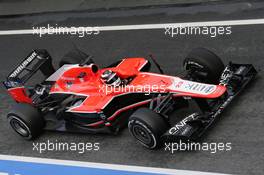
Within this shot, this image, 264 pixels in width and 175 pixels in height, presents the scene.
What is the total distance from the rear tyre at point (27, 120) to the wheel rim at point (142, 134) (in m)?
1.65

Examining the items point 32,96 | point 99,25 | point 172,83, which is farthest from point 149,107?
point 99,25

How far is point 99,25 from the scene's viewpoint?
37.6ft

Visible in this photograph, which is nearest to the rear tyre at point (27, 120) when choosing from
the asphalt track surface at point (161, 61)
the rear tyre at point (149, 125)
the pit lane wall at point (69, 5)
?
the asphalt track surface at point (161, 61)

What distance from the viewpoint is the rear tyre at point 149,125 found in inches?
269

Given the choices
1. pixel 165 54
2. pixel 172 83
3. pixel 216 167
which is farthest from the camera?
pixel 165 54

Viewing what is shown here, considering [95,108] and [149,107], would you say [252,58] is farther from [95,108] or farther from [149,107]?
[95,108]

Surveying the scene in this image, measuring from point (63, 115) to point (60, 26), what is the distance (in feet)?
14.8

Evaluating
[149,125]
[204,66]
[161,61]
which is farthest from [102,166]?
[161,61]

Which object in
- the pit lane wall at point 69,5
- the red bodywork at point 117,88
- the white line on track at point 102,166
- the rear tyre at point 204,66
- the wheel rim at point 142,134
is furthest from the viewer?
the pit lane wall at point 69,5

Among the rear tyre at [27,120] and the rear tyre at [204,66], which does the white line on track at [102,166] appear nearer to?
the rear tyre at [27,120]

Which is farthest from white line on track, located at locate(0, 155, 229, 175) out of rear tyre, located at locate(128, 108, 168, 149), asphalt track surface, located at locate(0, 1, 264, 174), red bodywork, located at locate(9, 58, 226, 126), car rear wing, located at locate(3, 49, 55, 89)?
car rear wing, located at locate(3, 49, 55, 89)

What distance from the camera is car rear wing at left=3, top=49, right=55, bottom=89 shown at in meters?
8.15

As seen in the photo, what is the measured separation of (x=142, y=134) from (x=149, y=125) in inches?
13.9

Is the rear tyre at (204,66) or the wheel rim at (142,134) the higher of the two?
the rear tyre at (204,66)
